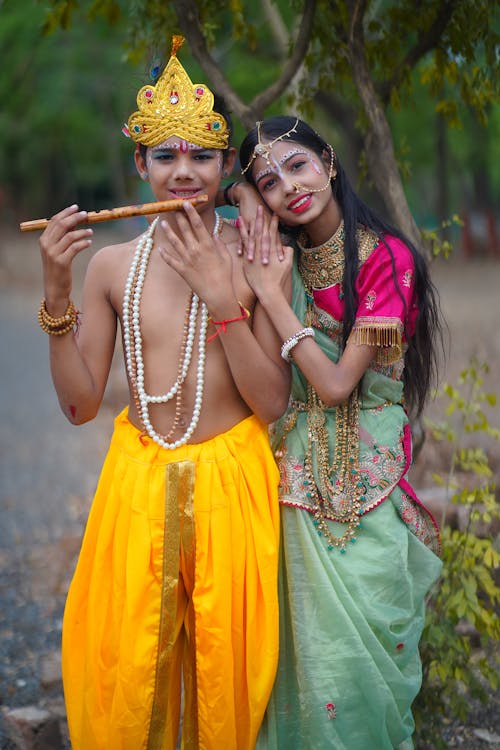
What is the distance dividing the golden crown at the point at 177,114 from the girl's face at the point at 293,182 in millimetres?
142

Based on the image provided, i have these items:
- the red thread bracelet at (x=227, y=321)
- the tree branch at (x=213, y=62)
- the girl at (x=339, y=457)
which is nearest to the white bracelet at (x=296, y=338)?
the girl at (x=339, y=457)

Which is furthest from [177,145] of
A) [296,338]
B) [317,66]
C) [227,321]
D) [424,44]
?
[317,66]

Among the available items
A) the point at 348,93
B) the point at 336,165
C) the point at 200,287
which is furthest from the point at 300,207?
the point at 348,93

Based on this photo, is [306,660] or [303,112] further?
[303,112]

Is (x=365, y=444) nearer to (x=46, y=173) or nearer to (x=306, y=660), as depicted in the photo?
(x=306, y=660)

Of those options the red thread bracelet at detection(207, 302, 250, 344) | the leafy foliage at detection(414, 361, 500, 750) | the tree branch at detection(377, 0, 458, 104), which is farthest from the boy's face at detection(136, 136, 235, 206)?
the leafy foliage at detection(414, 361, 500, 750)

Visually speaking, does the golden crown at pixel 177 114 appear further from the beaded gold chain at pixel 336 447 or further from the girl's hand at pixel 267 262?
the beaded gold chain at pixel 336 447

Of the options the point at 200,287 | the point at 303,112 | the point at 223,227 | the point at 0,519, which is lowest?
the point at 0,519

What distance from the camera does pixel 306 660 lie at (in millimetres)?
2410

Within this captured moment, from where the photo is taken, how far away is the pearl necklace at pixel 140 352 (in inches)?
96.1

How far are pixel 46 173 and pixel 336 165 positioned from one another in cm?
3452

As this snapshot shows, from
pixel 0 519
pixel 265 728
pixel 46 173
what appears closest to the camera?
pixel 265 728

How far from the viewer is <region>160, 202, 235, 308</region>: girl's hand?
90.3 inches

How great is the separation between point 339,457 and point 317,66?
225 cm
